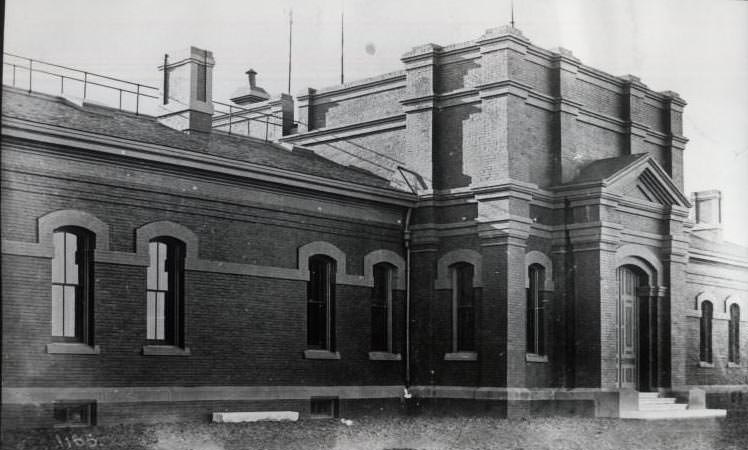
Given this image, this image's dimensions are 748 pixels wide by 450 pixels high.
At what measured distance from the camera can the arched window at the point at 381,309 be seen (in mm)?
22594

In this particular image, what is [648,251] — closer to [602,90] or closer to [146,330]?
[602,90]

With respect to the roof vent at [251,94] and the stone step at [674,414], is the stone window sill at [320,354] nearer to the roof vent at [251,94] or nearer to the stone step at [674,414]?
the stone step at [674,414]

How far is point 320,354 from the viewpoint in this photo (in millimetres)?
20891

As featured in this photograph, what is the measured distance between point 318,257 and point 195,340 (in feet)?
12.6

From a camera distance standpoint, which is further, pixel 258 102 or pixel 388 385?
pixel 258 102

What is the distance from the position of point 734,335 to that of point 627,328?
8596 mm

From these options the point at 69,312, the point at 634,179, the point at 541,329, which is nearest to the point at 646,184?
the point at 634,179

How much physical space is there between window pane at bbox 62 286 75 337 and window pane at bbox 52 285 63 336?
8 centimetres

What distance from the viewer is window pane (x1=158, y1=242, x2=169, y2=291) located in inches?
712

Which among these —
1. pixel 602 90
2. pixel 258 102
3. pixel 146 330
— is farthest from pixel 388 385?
pixel 258 102

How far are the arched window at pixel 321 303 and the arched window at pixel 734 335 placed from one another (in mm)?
15169

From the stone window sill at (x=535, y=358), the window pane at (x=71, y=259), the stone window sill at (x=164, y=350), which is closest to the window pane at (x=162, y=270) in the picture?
the stone window sill at (x=164, y=350)

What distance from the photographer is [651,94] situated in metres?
26.8

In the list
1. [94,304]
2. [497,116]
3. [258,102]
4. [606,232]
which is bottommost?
[94,304]
